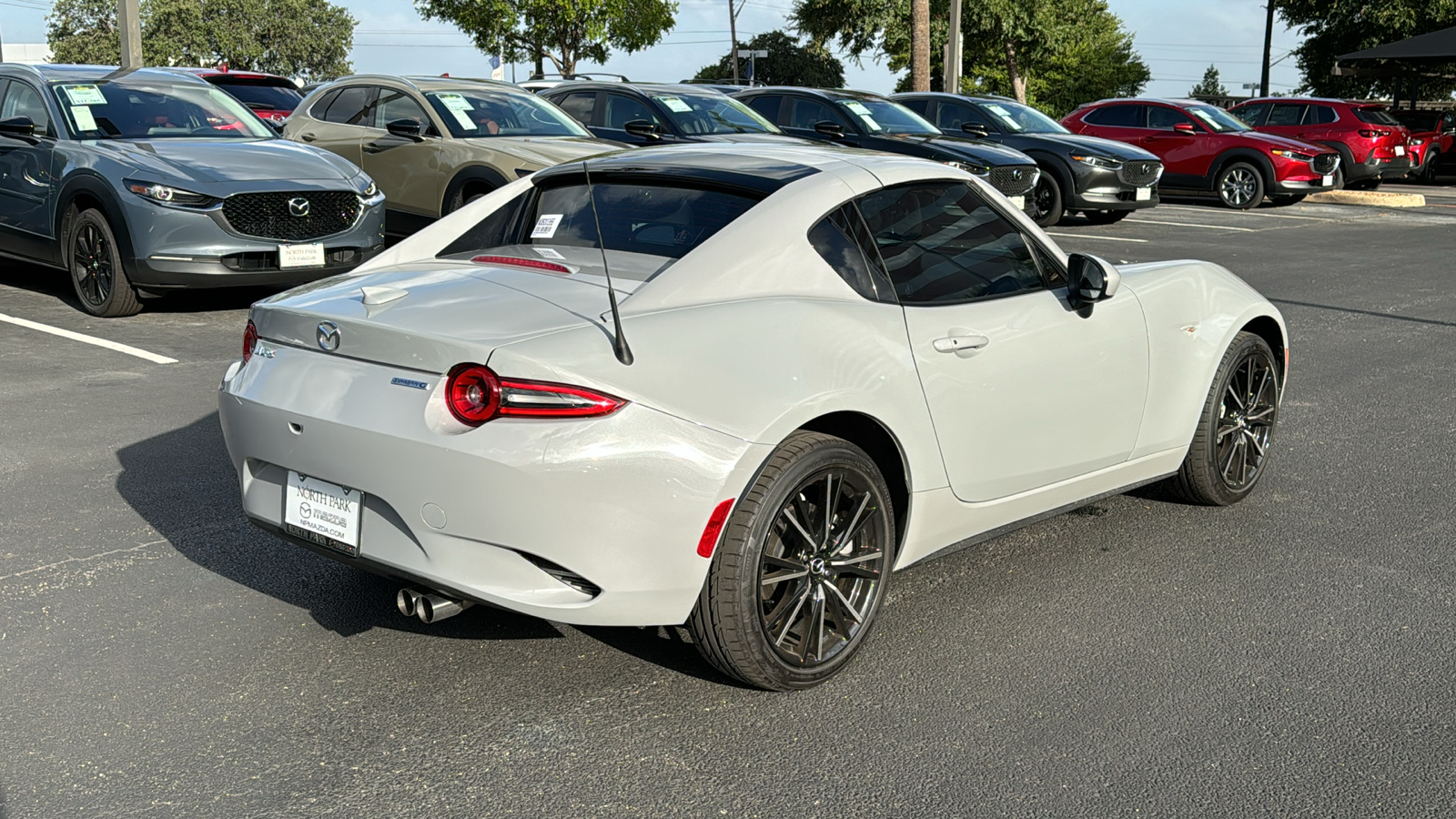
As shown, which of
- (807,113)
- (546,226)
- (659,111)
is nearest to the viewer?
(546,226)

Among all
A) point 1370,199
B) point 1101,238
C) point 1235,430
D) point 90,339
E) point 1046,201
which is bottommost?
point 1370,199

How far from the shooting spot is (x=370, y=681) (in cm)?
372

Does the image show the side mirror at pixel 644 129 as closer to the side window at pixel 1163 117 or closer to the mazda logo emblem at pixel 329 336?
the mazda logo emblem at pixel 329 336

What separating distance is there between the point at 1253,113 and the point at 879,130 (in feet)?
41.9

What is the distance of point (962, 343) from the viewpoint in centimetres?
406

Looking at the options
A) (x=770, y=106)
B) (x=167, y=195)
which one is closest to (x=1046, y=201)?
(x=770, y=106)

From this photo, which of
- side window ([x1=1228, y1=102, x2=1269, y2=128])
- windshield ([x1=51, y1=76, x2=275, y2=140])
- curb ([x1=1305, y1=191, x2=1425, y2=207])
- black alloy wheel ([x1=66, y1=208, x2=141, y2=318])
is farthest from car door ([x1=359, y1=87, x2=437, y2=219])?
side window ([x1=1228, y1=102, x2=1269, y2=128])

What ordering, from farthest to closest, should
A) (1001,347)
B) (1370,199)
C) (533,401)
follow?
(1370,199) < (1001,347) < (533,401)

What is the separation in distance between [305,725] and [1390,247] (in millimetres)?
15808

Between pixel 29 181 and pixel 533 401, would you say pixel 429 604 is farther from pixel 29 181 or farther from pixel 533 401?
pixel 29 181

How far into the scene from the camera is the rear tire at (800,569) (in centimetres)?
345

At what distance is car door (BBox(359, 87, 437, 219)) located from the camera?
1152 cm

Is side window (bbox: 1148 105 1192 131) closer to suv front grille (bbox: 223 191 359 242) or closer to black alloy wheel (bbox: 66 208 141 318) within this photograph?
suv front grille (bbox: 223 191 359 242)

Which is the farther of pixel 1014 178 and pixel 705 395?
pixel 1014 178
